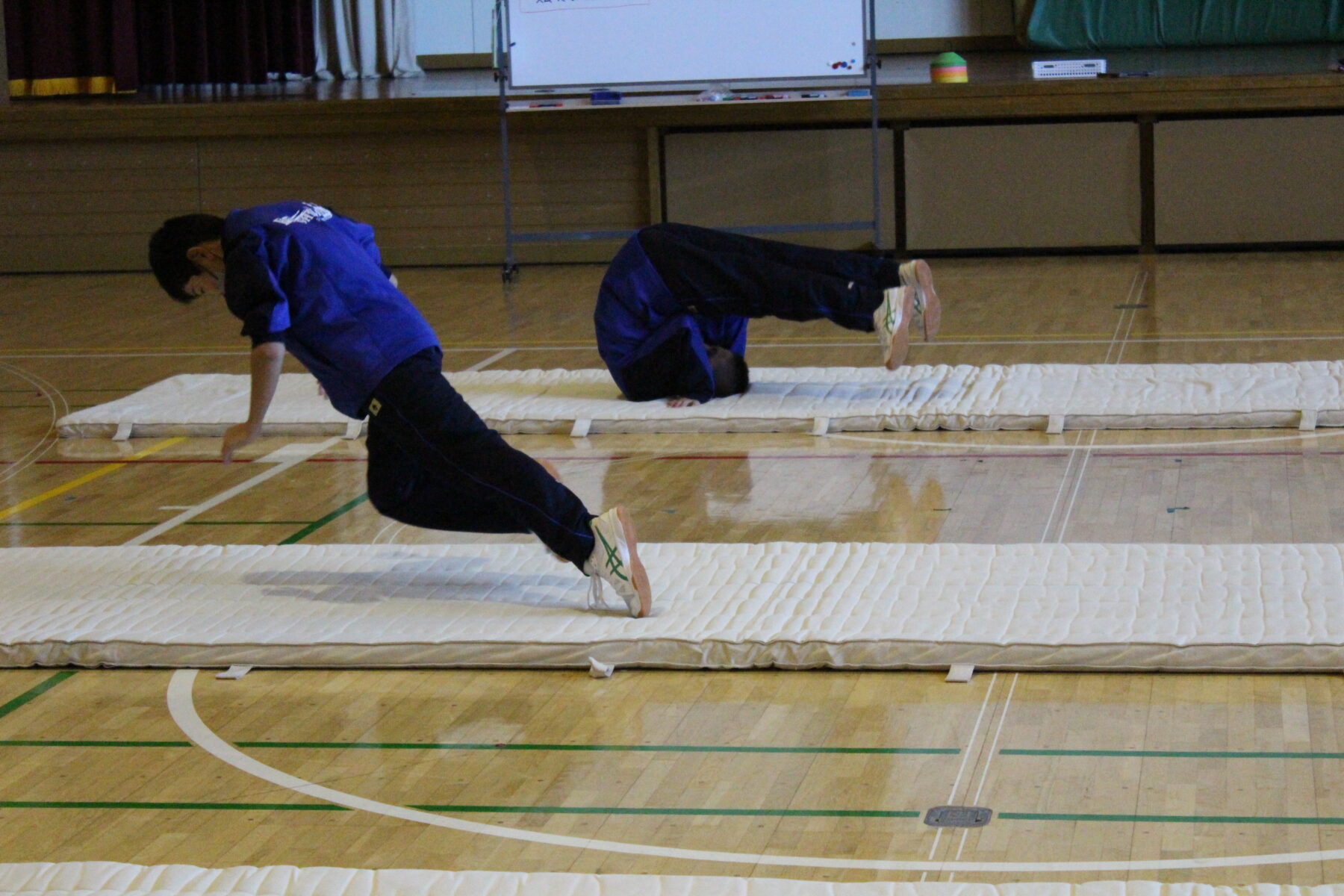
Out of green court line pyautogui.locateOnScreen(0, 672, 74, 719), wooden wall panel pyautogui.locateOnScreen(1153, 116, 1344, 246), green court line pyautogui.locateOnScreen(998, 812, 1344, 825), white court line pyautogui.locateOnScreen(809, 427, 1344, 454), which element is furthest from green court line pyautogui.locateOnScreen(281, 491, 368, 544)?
wooden wall panel pyautogui.locateOnScreen(1153, 116, 1344, 246)

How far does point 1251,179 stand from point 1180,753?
6.36m

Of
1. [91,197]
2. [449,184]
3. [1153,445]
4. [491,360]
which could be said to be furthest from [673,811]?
[91,197]

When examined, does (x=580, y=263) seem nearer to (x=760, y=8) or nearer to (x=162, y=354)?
(x=760, y=8)

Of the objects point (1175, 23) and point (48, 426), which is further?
point (1175, 23)

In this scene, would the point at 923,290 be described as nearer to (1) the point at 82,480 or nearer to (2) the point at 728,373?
(2) the point at 728,373

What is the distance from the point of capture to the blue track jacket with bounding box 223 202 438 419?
3.13 meters

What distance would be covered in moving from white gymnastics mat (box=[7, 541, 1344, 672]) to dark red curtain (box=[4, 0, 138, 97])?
763 cm

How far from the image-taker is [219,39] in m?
10.7

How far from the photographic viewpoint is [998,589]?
10.3 feet

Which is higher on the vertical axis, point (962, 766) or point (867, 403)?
point (867, 403)

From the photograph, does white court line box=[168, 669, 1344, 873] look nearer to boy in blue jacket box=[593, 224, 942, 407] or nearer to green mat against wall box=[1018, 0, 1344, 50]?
boy in blue jacket box=[593, 224, 942, 407]

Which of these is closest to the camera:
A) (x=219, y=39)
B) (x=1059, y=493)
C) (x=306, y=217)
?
(x=306, y=217)

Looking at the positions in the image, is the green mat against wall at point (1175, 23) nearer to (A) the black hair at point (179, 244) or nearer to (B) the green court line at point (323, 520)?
(B) the green court line at point (323, 520)

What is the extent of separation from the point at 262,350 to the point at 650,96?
17.7 ft
